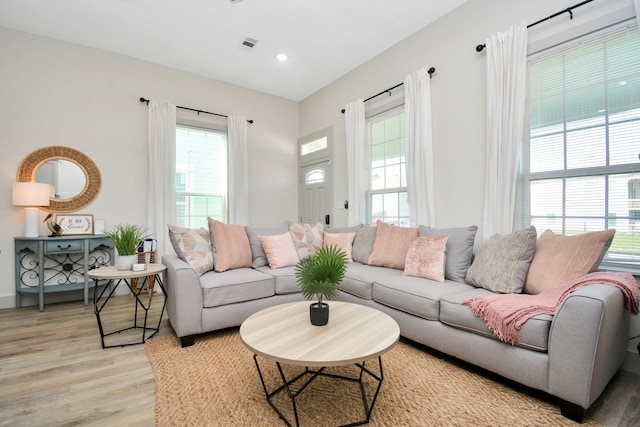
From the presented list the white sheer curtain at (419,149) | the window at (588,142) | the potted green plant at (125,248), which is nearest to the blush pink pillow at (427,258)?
the white sheer curtain at (419,149)

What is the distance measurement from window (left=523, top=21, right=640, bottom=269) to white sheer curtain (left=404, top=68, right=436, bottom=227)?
888 millimetres

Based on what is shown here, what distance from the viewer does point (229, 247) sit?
2.92 metres

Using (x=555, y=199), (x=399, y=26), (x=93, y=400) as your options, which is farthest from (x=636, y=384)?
(x=399, y=26)

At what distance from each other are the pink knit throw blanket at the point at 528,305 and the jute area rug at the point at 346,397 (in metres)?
0.36

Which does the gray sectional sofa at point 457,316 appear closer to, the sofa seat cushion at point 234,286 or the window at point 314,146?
the sofa seat cushion at point 234,286

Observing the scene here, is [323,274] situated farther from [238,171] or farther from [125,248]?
[238,171]

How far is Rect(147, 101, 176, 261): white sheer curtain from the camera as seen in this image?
13.1 feet

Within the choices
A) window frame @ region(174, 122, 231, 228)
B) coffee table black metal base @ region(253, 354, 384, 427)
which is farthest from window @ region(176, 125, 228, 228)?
coffee table black metal base @ region(253, 354, 384, 427)

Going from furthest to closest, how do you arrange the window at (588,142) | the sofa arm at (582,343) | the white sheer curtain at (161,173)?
the white sheer curtain at (161,173)
the window at (588,142)
the sofa arm at (582,343)

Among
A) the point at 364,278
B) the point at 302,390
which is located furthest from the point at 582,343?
the point at 364,278

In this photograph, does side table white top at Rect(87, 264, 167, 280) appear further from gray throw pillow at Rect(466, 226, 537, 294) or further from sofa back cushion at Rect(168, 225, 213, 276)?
gray throw pillow at Rect(466, 226, 537, 294)

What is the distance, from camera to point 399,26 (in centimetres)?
333

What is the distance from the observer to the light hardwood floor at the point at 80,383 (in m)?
1.52

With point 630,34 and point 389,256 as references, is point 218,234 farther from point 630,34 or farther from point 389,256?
point 630,34
